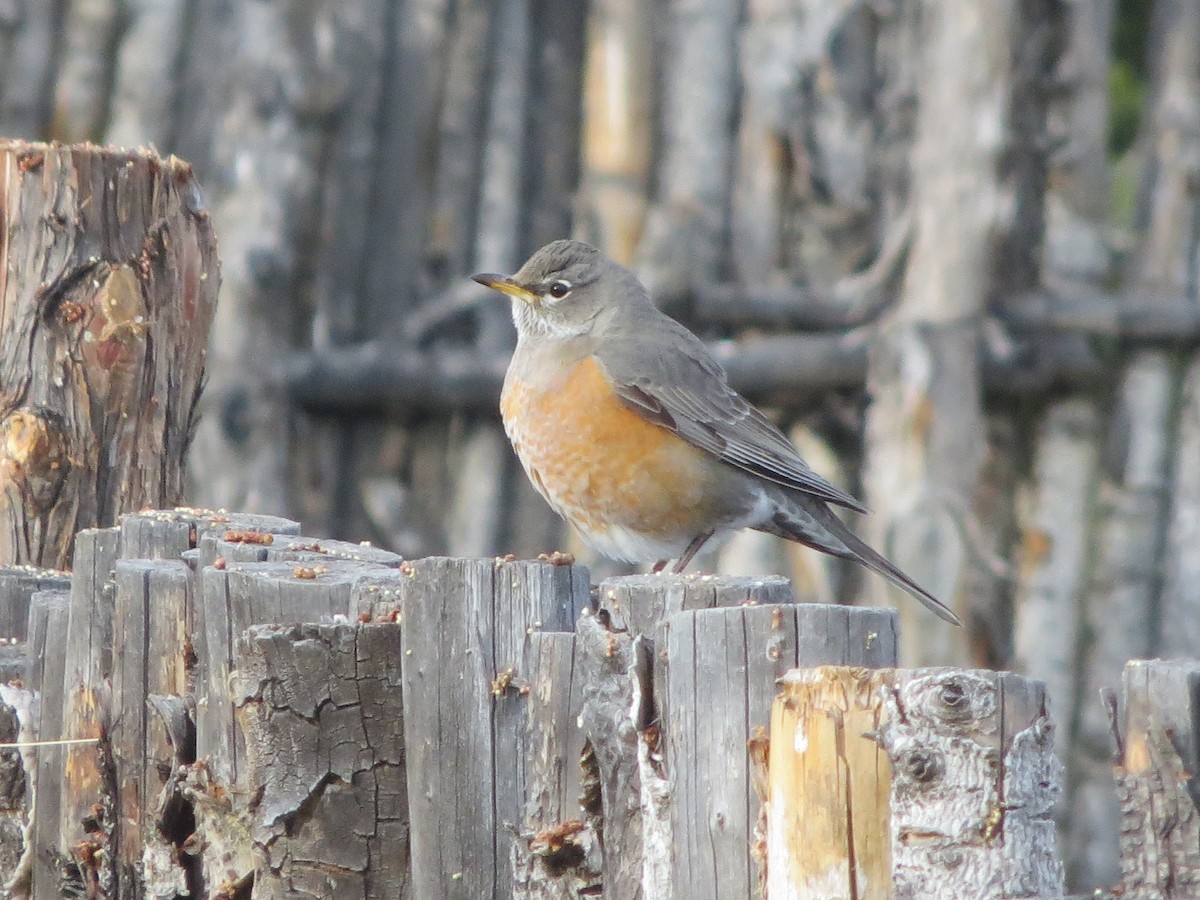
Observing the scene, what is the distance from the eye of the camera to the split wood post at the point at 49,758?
16.5 ft

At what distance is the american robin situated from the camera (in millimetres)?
6941

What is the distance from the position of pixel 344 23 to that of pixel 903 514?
4.38m

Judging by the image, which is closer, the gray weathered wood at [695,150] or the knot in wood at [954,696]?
the knot in wood at [954,696]

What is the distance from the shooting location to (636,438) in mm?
6980

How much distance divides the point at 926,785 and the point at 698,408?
3.96 meters

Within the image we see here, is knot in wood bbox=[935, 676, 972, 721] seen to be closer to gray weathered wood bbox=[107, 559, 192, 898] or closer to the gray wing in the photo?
gray weathered wood bbox=[107, 559, 192, 898]

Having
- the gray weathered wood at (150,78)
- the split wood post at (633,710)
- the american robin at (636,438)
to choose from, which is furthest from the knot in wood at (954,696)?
the gray weathered wood at (150,78)

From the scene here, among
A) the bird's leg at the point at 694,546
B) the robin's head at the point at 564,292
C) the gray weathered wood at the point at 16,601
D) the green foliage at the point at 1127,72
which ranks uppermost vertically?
the green foliage at the point at 1127,72

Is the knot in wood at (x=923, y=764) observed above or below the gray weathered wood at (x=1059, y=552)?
below

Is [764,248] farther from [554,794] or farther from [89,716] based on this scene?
[554,794]

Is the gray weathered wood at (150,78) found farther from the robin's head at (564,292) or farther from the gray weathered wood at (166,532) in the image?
→ the gray weathered wood at (166,532)

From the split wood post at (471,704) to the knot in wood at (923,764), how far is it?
3.81 ft

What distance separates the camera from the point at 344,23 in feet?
34.9

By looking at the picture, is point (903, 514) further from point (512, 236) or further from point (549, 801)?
point (549, 801)
